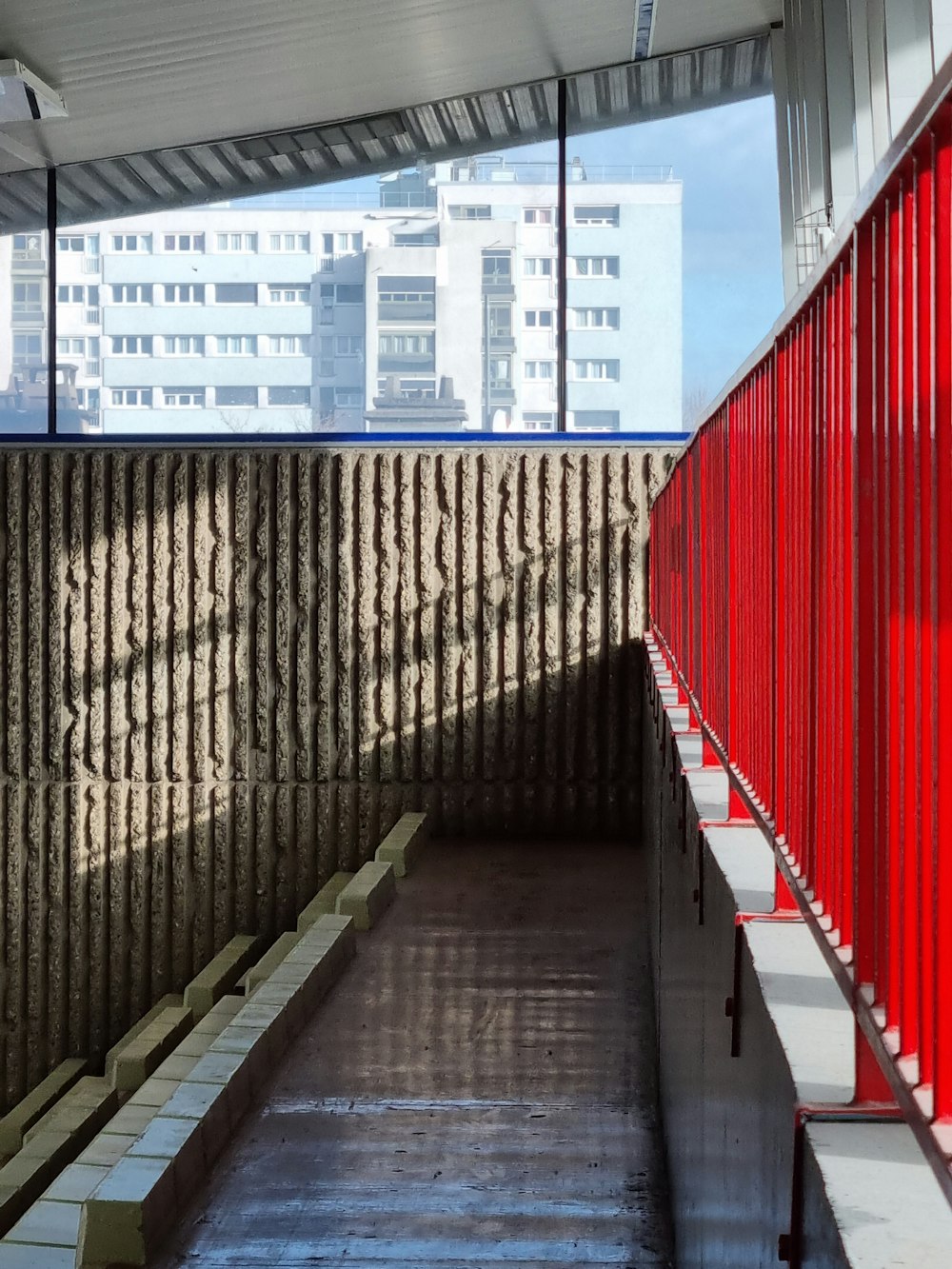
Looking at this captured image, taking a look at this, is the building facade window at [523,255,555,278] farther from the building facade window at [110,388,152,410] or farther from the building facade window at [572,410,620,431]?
the building facade window at [110,388,152,410]

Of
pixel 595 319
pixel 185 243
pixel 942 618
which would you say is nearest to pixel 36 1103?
pixel 185 243

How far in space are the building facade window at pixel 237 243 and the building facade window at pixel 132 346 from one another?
2.68ft

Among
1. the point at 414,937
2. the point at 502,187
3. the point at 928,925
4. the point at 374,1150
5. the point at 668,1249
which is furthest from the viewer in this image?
the point at 502,187

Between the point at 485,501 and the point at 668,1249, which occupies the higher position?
the point at 485,501

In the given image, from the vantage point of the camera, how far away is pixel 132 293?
33.1ft

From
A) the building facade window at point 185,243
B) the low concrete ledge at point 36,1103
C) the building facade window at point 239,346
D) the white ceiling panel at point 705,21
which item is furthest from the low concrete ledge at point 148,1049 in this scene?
the white ceiling panel at point 705,21

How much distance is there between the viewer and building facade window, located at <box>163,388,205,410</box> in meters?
9.91

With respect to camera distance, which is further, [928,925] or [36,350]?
[36,350]

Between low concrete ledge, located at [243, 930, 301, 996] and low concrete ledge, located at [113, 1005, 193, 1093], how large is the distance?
451mm

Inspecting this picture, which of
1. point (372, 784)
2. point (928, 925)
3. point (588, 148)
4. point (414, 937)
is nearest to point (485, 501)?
point (372, 784)

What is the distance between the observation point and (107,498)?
9359mm

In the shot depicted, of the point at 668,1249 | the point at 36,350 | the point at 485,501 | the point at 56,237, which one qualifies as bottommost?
the point at 668,1249

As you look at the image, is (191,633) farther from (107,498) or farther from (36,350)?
(36,350)

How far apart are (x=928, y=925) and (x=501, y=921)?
6.08 metres
